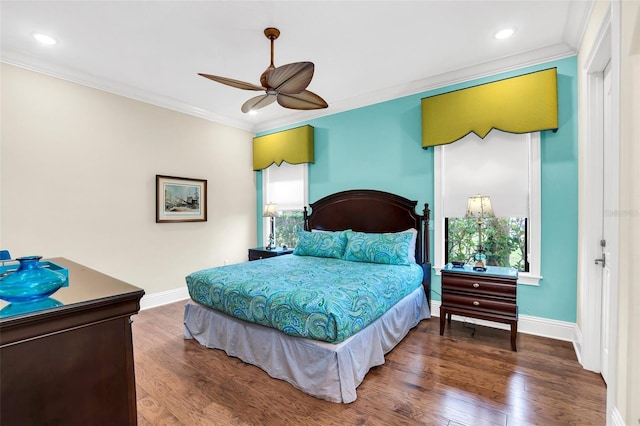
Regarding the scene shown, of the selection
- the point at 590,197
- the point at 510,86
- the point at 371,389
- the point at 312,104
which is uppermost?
the point at 510,86

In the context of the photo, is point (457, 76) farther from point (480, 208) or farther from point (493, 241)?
point (493, 241)

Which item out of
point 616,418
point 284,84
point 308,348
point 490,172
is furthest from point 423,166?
point 616,418

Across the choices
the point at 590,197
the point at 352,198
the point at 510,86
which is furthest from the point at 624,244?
the point at 352,198

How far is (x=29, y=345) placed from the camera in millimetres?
954

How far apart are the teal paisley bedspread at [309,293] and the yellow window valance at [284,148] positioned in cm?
217

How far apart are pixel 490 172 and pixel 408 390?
248cm

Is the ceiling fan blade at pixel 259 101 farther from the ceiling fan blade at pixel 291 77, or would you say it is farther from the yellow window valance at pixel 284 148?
the yellow window valance at pixel 284 148

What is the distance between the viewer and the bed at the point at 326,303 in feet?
6.84

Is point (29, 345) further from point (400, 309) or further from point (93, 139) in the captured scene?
point (93, 139)

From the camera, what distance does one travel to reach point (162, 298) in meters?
4.32

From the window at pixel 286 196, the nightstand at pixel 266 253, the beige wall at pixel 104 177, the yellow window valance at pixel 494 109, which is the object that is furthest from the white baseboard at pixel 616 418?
the beige wall at pixel 104 177

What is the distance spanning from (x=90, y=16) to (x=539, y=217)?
15.1 feet

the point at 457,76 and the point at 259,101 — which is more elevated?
the point at 457,76

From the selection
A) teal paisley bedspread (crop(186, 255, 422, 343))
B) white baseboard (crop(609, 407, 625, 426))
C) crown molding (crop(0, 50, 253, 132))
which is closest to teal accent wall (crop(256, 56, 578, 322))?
teal paisley bedspread (crop(186, 255, 422, 343))
